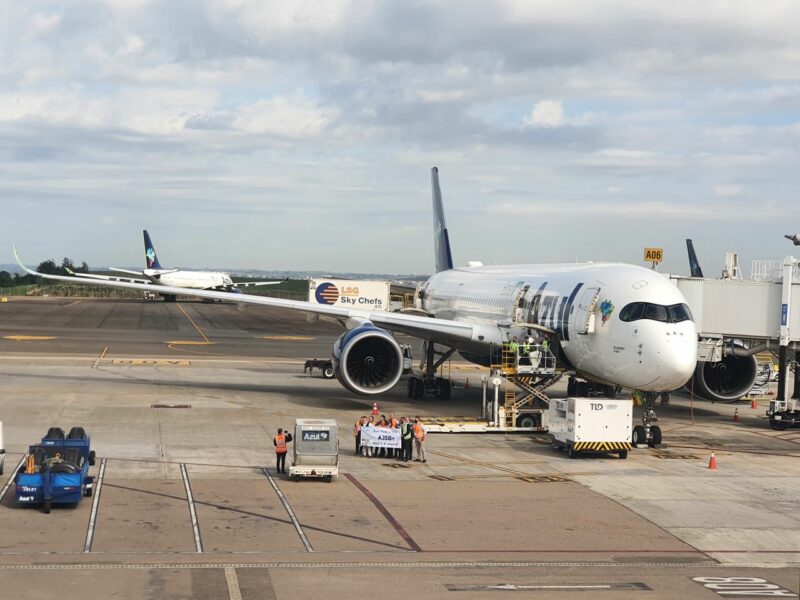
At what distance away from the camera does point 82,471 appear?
21641 millimetres

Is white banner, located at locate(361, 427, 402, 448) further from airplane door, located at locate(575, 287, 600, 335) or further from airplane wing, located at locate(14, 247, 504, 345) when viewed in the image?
airplane wing, located at locate(14, 247, 504, 345)

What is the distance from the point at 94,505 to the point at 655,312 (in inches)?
629

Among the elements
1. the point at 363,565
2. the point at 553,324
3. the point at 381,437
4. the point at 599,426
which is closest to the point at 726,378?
the point at 553,324

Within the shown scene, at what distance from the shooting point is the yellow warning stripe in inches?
1122

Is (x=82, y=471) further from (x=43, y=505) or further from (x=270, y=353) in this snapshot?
(x=270, y=353)

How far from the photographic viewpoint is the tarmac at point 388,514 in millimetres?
16500

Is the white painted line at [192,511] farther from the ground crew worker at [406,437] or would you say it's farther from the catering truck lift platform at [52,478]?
the ground crew worker at [406,437]

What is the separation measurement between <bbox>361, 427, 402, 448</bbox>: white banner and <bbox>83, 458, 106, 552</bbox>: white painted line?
22.0 feet

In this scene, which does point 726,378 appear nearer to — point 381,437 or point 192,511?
point 381,437

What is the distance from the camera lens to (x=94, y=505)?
21.3m

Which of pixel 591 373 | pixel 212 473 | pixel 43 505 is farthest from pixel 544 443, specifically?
pixel 43 505

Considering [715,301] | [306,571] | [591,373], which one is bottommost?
[306,571]

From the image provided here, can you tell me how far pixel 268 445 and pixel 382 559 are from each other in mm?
12418

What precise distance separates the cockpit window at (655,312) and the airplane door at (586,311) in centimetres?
117
